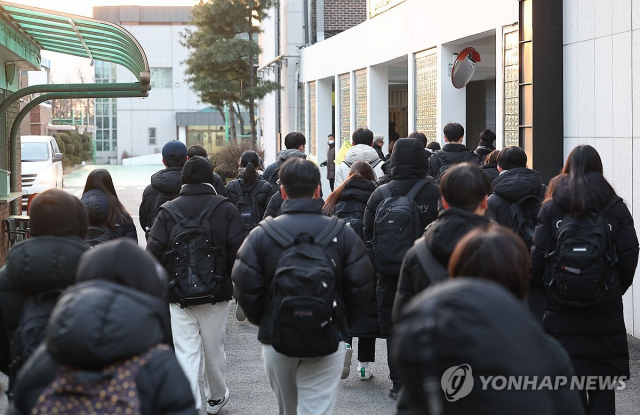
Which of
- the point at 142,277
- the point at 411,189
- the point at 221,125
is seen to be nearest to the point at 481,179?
the point at 142,277

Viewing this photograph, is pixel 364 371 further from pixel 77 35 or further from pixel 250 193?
pixel 77 35

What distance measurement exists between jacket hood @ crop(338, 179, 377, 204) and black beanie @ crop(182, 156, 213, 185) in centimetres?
145


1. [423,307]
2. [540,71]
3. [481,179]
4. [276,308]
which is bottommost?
[276,308]

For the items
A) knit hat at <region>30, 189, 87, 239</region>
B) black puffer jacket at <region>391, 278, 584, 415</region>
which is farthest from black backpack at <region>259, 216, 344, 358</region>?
black puffer jacket at <region>391, 278, 584, 415</region>

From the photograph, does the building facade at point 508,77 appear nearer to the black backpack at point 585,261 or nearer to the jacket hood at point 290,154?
the jacket hood at point 290,154

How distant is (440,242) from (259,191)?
5854 millimetres

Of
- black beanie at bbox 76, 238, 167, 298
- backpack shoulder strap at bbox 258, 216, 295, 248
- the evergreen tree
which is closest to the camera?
black beanie at bbox 76, 238, 167, 298

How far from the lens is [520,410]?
7.95 ft

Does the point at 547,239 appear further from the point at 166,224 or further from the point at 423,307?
the point at 423,307

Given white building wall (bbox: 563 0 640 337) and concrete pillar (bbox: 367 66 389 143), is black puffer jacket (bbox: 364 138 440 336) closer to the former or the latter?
white building wall (bbox: 563 0 640 337)

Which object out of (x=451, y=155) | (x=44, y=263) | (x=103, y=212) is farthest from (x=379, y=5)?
(x=44, y=263)

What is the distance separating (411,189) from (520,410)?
412cm

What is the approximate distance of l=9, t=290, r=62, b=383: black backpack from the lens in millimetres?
3766

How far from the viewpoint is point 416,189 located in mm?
6469
